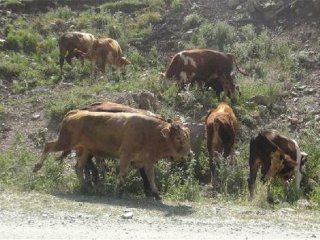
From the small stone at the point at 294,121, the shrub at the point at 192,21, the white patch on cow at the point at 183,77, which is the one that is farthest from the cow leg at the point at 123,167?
the shrub at the point at 192,21

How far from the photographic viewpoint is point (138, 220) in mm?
8125

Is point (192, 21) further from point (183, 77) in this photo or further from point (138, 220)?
point (138, 220)

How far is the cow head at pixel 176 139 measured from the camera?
10633 mm

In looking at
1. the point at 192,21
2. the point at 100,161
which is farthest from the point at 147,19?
the point at 100,161

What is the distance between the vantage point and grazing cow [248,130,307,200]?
12188 mm

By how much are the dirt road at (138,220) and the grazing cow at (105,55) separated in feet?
37.4

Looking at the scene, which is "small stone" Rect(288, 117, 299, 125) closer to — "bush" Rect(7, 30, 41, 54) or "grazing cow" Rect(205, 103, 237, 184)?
"grazing cow" Rect(205, 103, 237, 184)

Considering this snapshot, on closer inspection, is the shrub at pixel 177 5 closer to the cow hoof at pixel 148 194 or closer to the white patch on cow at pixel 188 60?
the white patch on cow at pixel 188 60

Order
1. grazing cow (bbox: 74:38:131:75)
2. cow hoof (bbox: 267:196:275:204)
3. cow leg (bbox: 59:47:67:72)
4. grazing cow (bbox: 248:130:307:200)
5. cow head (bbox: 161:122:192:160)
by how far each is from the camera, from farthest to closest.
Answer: cow leg (bbox: 59:47:67:72) → grazing cow (bbox: 74:38:131:75) → grazing cow (bbox: 248:130:307:200) → cow hoof (bbox: 267:196:275:204) → cow head (bbox: 161:122:192:160)

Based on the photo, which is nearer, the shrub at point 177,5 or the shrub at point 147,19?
the shrub at point 147,19

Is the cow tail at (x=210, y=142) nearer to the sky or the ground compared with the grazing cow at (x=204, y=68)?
nearer to the ground

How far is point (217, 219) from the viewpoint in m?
8.50

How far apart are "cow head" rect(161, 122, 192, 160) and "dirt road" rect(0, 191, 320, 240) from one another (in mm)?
1083

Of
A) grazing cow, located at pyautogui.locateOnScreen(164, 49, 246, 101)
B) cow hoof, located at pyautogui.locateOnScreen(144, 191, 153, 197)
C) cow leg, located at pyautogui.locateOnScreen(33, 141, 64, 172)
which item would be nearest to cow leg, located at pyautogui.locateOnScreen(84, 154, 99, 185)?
cow leg, located at pyautogui.locateOnScreen(33, 141, 64, 172)
